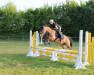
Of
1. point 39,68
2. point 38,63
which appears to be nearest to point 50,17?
point 38,63

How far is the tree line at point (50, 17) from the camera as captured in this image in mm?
30219

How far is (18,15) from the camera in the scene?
112 feet

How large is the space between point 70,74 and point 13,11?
108 feet

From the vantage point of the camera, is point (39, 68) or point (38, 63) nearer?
point (39, 68)

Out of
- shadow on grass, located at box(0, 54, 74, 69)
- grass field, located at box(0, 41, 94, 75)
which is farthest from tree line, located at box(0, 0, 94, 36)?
grass field, located at box(0, 41, 94, 75)

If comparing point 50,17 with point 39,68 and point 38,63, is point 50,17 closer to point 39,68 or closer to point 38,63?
point 38,63

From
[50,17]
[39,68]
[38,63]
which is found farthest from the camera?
[50,17]

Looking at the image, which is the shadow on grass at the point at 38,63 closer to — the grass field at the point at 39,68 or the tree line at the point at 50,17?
the grass field at the point at 39,68

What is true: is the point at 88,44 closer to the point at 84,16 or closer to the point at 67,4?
the point at 84,16

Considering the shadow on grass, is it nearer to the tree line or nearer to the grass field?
the grass field

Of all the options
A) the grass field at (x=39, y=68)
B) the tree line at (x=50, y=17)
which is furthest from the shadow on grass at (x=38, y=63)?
the tree line at (x=50, y=17)

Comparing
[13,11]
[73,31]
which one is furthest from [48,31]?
[13,11]

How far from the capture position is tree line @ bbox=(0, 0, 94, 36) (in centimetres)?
3022

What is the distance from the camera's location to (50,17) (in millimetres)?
32000
